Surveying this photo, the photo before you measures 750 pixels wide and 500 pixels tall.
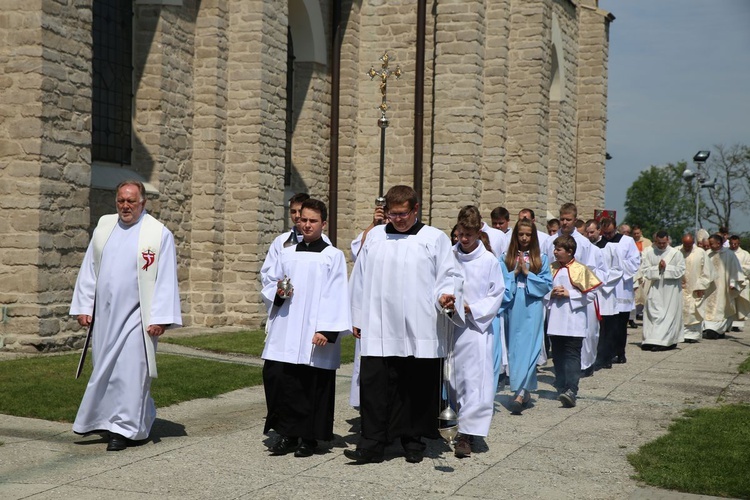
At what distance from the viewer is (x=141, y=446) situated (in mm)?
7324

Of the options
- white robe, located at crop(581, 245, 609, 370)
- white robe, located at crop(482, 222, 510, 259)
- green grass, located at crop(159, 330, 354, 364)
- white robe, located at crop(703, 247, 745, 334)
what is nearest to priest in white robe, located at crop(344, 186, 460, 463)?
white robe, located at crop(581, 245, 609, 370)

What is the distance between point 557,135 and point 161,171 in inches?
581

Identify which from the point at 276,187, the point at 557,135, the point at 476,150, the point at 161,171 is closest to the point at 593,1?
the point at 557,135

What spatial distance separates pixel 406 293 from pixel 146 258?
1.94 metres

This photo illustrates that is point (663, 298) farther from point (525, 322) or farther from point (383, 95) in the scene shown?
point (525, 322)

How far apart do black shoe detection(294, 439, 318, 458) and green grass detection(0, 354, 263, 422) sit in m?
2.18

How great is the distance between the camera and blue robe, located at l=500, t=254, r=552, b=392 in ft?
30.5

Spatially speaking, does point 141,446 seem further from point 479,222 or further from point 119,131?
point 119,131

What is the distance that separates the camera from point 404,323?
7.17 m

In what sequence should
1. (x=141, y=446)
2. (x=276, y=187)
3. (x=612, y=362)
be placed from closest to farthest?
(x=141, y=446), (x=612, y=362), (x=276, y=187)

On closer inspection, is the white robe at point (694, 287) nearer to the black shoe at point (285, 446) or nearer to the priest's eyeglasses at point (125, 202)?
the black shoe at point (285, 446)

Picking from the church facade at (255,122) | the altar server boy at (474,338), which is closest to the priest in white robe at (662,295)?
the church facade at (255,122)

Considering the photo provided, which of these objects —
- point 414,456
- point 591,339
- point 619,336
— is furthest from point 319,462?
point 619,336

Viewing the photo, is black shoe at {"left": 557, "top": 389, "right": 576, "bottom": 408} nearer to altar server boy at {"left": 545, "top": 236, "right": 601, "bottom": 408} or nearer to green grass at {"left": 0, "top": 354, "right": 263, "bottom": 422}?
altar server boy at {"left": 545, "top": 236, "right": 601, "bottom": 408}
